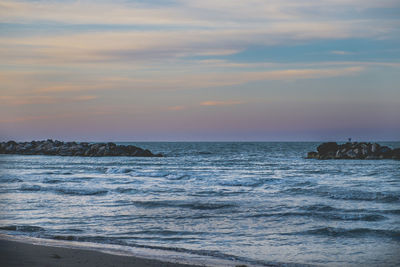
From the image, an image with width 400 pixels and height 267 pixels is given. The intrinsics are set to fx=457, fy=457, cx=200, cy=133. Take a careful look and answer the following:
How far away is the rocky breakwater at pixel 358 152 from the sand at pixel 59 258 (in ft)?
149

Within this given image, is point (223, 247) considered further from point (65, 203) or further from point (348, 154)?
point (348, 154)

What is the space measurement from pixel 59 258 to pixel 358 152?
4741 centimetres

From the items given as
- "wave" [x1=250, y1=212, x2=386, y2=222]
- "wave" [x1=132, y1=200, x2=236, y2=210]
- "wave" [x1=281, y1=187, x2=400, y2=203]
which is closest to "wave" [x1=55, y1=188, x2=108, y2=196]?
"wave" [x1=132, y1=200, x2=236, y2=210]

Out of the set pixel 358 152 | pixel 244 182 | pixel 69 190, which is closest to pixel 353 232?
pixel 244 182

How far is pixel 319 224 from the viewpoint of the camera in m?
12.1

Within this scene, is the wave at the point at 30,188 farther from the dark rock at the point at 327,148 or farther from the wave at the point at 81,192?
the dark rock at the point at 327,148

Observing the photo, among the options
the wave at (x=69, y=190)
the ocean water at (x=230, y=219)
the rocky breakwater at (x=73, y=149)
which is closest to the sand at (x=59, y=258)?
the ocean water at (x=230, y=219)

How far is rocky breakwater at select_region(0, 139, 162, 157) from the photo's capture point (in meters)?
63.9

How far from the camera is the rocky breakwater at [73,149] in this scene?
6386cm

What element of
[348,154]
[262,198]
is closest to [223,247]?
[262,198]

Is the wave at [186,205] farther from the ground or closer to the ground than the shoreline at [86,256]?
closer to the ground

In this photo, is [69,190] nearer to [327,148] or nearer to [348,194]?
[348,194]

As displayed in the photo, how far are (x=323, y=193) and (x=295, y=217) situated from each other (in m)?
6.19

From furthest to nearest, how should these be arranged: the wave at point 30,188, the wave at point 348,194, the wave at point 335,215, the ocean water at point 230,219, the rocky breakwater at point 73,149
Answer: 1. the rocky breakwater at point 73,149
2. the wave at point 30,188
3. the wave at point 348,194
4. the wave at point 335,215
5. the ocean water at point 230,219
